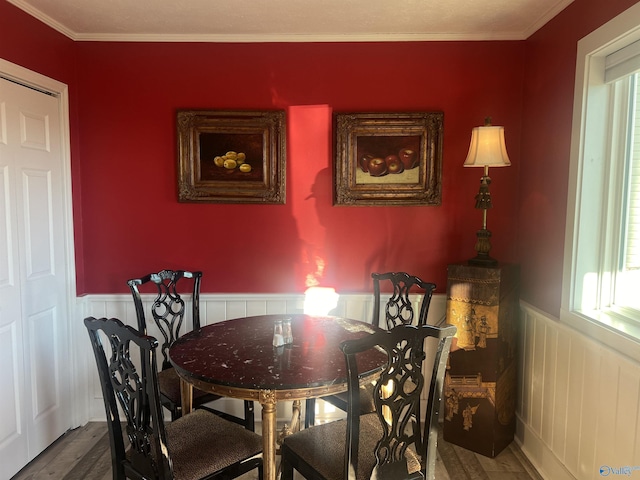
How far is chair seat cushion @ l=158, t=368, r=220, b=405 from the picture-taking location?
7.50 feet

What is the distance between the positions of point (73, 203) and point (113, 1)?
1.30m

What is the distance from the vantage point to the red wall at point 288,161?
9.46 ft

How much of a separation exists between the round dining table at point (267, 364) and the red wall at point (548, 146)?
1125mm

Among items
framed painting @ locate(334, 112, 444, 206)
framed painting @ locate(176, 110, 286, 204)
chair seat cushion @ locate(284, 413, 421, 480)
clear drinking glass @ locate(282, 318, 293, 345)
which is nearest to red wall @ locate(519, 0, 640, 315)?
framed painting @ locate(334, 112, 444, 206)

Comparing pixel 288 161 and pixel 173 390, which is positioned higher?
pixel 288 161

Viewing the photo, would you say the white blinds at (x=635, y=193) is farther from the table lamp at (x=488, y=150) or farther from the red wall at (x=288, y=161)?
the red wall at (x=288, y=161)

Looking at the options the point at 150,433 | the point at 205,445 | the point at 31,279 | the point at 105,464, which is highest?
the point at 31,279

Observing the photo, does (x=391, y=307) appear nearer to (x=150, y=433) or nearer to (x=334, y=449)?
(x=334, y=449)

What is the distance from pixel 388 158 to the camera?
2910 mm

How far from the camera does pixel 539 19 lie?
8.49 ft

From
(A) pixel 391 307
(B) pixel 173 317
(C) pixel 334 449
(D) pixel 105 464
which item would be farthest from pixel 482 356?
(D) pixel 105 464

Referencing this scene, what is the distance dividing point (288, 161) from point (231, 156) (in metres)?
0.39

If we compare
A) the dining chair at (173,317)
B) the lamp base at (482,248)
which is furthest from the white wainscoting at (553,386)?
the lamp base at (482,248)

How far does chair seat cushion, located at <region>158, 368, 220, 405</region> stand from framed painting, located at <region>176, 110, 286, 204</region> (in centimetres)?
116
